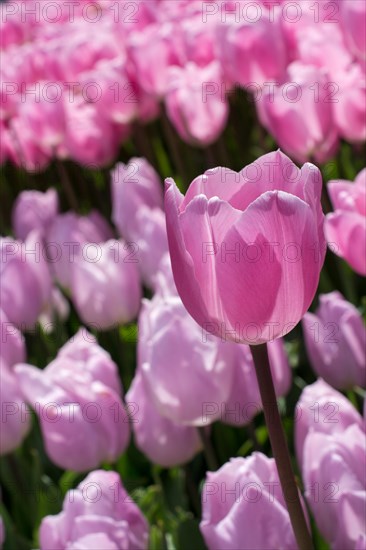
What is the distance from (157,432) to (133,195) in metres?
0.61

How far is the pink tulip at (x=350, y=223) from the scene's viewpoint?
0.92m

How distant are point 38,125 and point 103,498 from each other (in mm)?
1176

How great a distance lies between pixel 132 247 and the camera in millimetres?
1579

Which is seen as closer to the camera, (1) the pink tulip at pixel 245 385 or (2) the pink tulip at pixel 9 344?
(1) the pink tulip at pixel 245 385

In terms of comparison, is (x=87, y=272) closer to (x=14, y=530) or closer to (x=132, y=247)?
(x=132, y=247)

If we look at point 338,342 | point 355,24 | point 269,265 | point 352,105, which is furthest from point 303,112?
point 269,265

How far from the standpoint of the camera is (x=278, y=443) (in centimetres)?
67

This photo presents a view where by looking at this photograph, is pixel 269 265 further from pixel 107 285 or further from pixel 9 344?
pixel 107 285

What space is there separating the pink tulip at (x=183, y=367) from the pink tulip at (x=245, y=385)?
39 millimetres

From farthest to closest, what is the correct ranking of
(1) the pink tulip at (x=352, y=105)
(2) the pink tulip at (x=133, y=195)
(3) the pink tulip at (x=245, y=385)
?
(2) the pink tulip at (x=133, y=195), (1) the pink tulip at (x=352, y=105), (3) the pink tulip at (x=245, y=385)

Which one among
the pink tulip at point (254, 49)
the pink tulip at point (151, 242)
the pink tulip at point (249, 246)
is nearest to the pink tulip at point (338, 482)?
the pink tulip at point (249, 246)

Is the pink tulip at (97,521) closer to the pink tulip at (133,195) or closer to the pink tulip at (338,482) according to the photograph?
the pink tulip at (338,482)

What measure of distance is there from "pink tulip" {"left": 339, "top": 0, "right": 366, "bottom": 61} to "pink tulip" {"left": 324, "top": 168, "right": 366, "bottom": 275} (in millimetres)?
366

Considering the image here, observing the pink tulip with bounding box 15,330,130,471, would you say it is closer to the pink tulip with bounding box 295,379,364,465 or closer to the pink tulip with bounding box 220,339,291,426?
the pink tulip with bounding box 220,339,291,426
